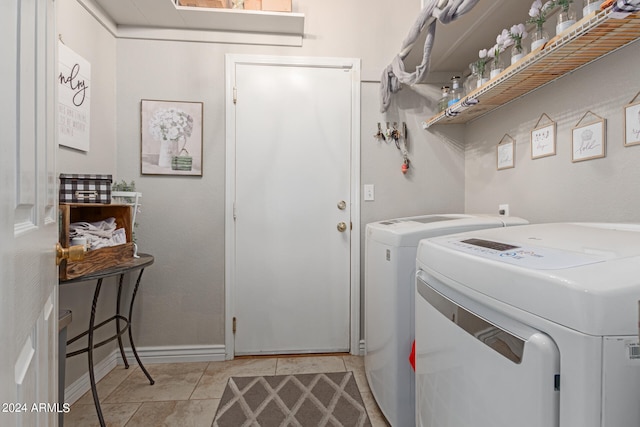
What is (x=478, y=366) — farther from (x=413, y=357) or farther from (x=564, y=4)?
(x=564, y=4)

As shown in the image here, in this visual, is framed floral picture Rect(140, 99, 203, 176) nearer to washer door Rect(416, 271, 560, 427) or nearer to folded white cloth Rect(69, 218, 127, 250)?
folded white cloth Rect(69, 218, 127, 250)

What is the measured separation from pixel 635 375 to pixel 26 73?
3.51ft

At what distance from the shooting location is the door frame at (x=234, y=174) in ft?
6.58

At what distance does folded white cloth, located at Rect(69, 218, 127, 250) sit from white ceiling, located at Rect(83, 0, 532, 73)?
1.33 meters

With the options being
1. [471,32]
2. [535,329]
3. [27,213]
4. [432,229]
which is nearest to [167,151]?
[27,213]

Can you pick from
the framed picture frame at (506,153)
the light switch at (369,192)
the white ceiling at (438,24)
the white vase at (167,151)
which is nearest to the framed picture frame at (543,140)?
the framed picture frame at (506,153)

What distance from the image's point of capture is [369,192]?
2.11 m

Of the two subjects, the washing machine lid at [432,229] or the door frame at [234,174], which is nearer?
the washing machine lid at [432,229]

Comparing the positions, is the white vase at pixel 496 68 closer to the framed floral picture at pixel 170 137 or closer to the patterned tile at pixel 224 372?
the framed floral picture at pixel 170 137

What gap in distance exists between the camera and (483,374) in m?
0.60

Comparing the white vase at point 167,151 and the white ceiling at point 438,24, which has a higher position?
the white ceiling at point 438,24

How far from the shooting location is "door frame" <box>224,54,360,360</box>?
2006 mm

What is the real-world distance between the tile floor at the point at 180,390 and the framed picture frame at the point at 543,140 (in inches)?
61.5

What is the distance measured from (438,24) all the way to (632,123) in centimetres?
99
